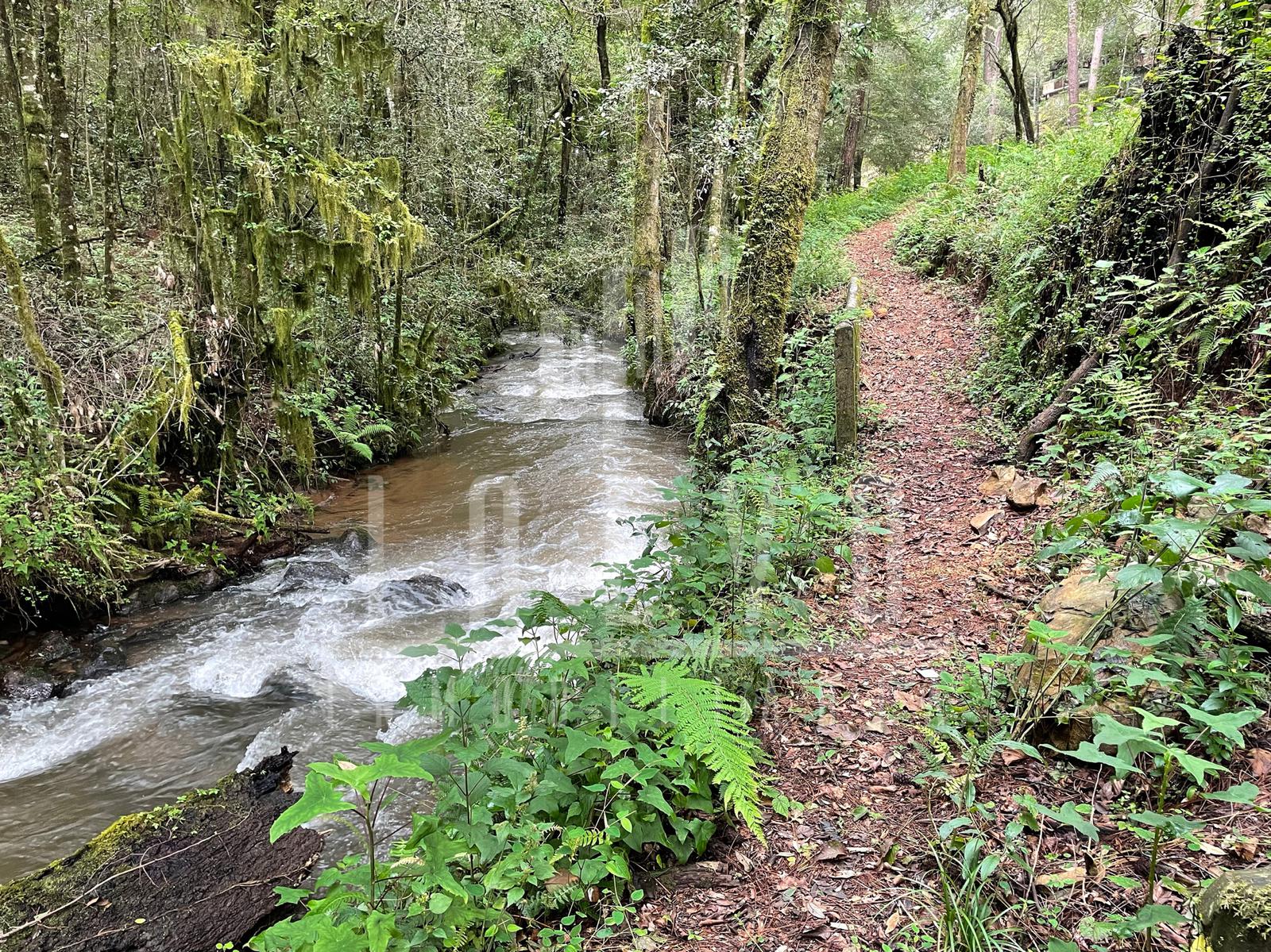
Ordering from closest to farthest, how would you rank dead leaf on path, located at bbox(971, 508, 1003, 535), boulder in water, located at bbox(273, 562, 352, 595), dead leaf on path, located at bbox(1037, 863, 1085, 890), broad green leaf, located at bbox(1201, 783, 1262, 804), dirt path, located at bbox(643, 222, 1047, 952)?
broad green leaf, located at bbox(1201, 783, 1262, 804) < dead leaf on path, located at bbox(1037, 863, 1085, 890) < dirt path, located at bbox(643, 222, 1047, 952) < dead leaf on path, located at bbox(971, 508, 1003, 535) < boulder in water, located at bbox(273, 562, 352, 595)

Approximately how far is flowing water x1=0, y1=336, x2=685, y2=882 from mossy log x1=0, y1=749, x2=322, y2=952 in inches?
36.0

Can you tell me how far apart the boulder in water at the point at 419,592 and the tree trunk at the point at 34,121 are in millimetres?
6961

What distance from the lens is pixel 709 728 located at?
306 centimetres

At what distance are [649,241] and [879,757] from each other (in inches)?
501

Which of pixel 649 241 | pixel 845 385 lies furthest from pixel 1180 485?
pixel 649 241

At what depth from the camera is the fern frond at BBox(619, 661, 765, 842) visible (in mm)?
2912

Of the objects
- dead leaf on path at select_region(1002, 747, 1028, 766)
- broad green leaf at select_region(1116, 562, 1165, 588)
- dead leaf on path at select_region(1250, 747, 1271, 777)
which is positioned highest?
broad green leaf at select_region(1116, 562, 1165, 588)

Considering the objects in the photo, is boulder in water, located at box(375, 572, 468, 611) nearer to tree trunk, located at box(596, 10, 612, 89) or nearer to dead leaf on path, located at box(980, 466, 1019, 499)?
dead leaf on path, located at box(980, 466, 1019, 499)

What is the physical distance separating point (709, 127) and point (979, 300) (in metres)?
6.56

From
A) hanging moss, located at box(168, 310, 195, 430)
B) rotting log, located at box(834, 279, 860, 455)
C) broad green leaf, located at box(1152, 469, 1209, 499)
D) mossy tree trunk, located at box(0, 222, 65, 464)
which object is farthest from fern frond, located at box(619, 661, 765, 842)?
hanging moss, located at box(168, 310, 195, 430)

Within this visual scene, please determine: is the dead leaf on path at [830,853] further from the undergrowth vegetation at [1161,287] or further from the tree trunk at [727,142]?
the tree trunk at [727,142]

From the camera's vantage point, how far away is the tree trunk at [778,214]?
26.2 feet

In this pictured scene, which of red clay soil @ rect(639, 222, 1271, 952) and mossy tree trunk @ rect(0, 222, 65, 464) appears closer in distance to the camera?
red clay soil @ rect(639, 222, 1271, 952)

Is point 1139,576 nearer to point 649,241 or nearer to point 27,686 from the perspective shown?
point 27,686
